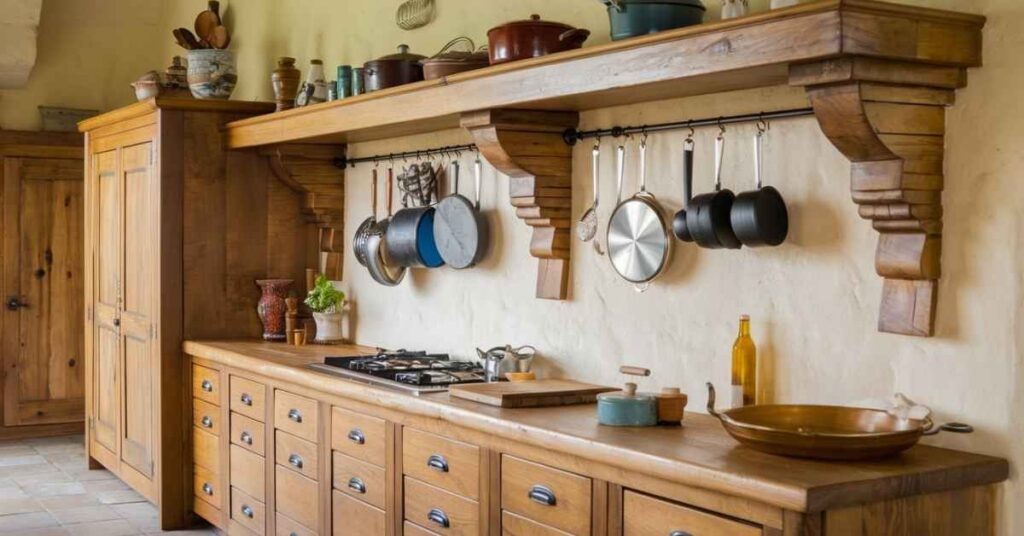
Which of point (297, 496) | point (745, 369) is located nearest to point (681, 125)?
point (745, 369)

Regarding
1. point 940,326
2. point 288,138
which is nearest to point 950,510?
point 940,326

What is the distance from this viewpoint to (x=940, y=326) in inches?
104

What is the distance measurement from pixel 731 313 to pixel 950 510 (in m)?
0.84

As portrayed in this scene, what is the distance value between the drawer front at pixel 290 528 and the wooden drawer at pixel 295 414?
12.5 inches

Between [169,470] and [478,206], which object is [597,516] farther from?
[169,470]

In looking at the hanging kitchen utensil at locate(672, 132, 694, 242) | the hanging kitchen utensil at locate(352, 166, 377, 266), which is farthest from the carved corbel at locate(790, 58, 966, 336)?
the hanging kitchen utensil at locate(352, 166, 377, 266)

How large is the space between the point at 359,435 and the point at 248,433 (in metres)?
1.02

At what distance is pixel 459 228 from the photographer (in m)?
4.21

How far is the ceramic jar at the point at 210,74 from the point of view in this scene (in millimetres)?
5410

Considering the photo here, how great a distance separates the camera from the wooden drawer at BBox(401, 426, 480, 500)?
128 inches

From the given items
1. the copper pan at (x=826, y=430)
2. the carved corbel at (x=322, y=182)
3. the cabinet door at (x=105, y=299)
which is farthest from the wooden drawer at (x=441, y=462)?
the cabinet door at (x=105, y=299)

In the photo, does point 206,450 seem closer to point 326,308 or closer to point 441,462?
point 326,308

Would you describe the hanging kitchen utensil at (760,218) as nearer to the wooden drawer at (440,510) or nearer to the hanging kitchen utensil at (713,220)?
the hanging kitchen utensil at (713,220)

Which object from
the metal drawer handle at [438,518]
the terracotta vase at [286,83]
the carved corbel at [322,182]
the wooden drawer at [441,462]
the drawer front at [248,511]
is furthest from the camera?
the carved corbel at [322,182]
